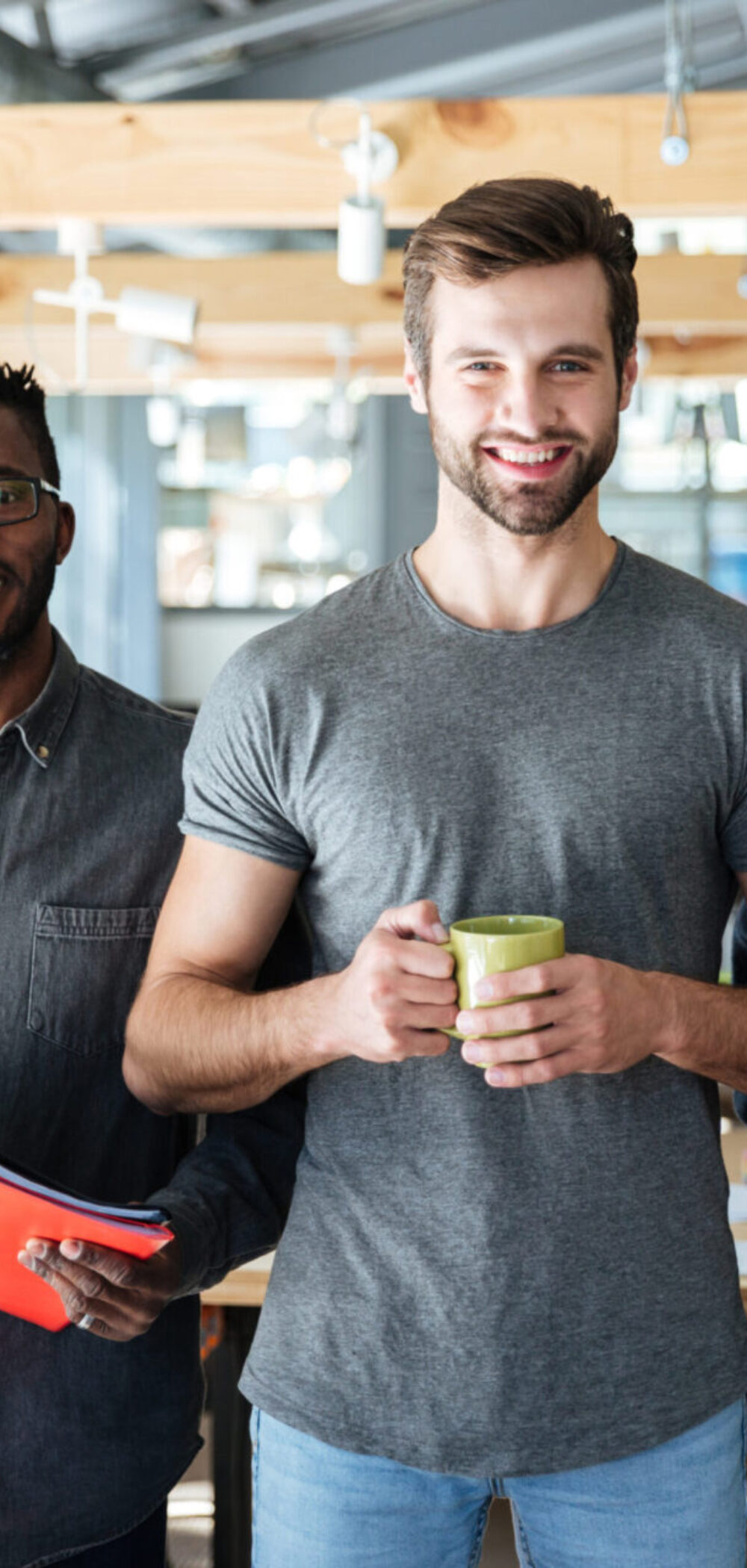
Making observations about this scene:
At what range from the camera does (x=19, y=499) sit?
1.37m

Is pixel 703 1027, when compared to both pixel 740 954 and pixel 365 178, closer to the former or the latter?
pixel 740 954

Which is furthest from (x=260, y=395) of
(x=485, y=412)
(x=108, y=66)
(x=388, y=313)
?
(x=485, y=412)

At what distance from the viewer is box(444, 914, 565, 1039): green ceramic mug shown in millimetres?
1050

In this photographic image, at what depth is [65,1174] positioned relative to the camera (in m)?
1.36

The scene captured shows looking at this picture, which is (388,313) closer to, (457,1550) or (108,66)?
(108,66)

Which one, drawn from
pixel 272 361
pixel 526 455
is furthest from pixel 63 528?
pixel 272 361

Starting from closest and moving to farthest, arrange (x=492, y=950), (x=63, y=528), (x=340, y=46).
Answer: (x=492, y=950), (x=63, y=528), (x=340, y=46)

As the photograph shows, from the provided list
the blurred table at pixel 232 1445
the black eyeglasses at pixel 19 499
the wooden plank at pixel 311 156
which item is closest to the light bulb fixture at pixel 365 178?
the wooden plank at pixel 311 156

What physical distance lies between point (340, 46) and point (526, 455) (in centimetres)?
474

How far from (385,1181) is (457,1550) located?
30 centimetres

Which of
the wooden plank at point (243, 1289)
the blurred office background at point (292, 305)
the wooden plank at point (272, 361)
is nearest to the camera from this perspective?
the wooden plank at point (243, 1289)

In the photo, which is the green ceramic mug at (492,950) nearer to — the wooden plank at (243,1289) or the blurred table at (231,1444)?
the wooden plank at (243,1289)

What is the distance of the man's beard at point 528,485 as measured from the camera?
4.12ft

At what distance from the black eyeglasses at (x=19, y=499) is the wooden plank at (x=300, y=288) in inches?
85.7
